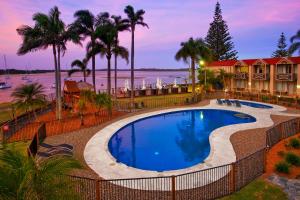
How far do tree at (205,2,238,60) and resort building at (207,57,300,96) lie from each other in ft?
84.4

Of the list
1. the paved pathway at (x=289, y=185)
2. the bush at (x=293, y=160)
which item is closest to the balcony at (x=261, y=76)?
the bush at (x=293, y=160)

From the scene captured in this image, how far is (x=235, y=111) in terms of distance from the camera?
94.0 feet

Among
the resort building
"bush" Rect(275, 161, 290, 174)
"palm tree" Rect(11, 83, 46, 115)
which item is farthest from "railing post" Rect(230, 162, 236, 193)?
the resort building

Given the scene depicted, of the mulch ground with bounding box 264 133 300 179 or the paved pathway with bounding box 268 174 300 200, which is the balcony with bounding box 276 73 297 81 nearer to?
the mulch ground with bounding box 264 133 300 179

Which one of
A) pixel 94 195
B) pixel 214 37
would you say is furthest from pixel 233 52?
pixel 94 195

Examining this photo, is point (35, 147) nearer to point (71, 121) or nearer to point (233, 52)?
point (71, 121)

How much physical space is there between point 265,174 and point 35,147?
13295 millimetres

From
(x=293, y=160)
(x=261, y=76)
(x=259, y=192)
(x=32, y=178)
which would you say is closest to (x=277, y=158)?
(x=293, y=160)

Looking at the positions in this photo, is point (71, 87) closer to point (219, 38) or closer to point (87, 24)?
point (87, 24)

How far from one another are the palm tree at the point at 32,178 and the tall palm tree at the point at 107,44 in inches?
906

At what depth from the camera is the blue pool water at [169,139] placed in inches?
619

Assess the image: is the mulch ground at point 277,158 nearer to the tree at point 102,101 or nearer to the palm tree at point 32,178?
the palm tree at point 32,178

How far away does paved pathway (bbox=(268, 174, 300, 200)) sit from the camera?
30.9 feet

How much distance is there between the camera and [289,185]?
33.6 ft
